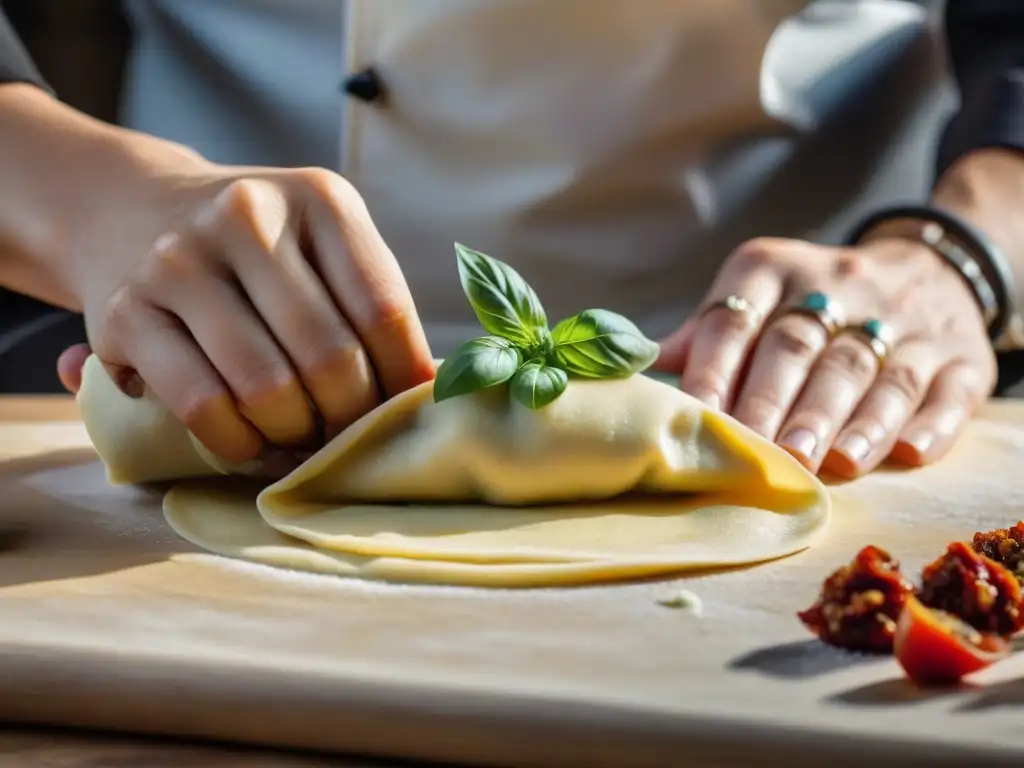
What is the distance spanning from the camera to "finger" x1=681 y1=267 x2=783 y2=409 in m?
1.32

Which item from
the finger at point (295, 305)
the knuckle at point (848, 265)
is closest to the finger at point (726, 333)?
the knuckle at point (848, 265)

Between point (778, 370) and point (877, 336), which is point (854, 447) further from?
point (877, 336)

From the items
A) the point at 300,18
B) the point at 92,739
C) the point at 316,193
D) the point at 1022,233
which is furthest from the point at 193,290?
the point at 1022,233

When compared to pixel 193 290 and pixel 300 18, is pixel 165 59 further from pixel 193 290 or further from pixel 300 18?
pixel 193 290

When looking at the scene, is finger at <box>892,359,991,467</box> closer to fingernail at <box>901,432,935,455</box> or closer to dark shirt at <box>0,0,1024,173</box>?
fingernail at <box>901,432,935,455</box>

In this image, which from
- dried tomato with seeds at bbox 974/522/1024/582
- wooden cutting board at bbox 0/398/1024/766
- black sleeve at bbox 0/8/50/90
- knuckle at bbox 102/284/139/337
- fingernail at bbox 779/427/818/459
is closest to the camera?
wooden cutting board at bbox 0/398/1024/766

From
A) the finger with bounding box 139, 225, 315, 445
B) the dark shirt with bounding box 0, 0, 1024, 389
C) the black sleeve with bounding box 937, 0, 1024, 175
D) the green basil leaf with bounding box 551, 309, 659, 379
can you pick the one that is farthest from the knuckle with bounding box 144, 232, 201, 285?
the black sleeve with bounding box 937, 0, 1024, 175

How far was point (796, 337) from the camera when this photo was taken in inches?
54.4

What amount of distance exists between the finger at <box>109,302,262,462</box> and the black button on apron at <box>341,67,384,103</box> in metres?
0.85

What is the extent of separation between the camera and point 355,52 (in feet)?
6.10

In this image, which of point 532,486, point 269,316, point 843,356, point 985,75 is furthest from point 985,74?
point 269,316

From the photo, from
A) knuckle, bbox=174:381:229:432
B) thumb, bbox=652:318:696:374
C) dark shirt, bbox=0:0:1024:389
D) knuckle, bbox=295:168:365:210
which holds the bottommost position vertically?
knuckle, bbox=174:381:229:432

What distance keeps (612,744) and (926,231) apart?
1.26 metres

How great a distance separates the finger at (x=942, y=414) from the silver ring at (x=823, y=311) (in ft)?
0.52
